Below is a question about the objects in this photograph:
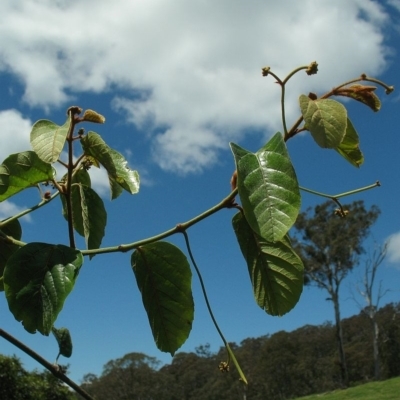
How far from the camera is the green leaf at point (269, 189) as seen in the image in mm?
284

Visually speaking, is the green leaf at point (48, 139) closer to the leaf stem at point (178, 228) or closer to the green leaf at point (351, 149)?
the leaf stem at point (178, 228)

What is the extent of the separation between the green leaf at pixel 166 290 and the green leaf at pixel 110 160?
0.06 metres

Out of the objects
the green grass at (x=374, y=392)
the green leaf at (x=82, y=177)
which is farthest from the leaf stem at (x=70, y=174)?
the green grass at (x=374, y=392)

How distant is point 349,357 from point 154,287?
2632 centimetres

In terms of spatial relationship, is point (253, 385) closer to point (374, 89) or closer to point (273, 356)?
point (273, 356)

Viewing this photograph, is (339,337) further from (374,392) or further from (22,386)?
(22,386)

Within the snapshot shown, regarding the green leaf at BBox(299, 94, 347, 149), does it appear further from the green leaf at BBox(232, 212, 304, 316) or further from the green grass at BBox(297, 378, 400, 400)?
the green grass at BBox(297, 378, 400, 400)

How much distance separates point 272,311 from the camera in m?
0.39

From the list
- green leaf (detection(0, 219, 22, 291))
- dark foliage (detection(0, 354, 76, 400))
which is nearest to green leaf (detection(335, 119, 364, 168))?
green leaf (detection(0, 219, 22, 291))

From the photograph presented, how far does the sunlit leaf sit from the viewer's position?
0.37 meters

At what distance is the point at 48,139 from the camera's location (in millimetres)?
374

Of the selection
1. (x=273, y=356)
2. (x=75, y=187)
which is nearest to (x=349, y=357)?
(x=273, y=356)

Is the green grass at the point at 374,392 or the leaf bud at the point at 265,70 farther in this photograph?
the green grass at the point at 374,392

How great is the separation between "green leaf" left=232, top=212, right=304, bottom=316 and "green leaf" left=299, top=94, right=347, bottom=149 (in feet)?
0.27
